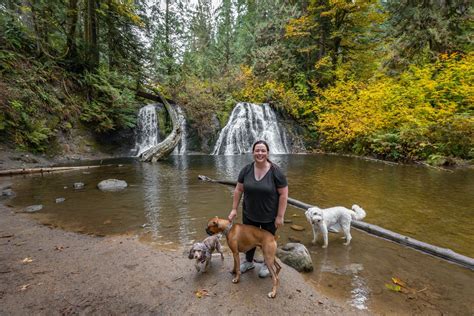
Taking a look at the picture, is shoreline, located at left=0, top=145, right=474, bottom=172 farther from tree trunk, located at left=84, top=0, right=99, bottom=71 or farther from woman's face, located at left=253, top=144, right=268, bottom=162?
woman's face, located at left=253, top=144, right=268, bottom=162

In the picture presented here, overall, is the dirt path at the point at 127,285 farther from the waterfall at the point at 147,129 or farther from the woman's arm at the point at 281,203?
the waterfall at the point at 147,129

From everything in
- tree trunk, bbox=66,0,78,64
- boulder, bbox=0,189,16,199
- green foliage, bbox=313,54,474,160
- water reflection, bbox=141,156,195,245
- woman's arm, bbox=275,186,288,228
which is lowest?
water reflection, bbox=141,156,195,245

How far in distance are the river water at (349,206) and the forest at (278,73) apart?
493 cm

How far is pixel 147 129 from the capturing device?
67.6 feet

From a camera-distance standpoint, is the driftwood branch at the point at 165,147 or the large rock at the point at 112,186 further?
the driftwood branch at the point at 165,147

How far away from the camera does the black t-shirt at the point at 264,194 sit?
10.9ft

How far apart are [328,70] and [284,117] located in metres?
6.09

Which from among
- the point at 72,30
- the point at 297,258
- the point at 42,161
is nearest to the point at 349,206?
the point at 297,258

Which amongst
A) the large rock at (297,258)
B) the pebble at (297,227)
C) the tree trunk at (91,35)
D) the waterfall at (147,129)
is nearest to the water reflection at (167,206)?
the large rock at (297,258)

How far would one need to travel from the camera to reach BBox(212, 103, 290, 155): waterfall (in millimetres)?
21328

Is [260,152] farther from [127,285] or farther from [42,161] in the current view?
[42,161]

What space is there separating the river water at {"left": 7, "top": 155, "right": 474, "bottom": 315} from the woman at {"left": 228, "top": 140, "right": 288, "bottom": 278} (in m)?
1.05

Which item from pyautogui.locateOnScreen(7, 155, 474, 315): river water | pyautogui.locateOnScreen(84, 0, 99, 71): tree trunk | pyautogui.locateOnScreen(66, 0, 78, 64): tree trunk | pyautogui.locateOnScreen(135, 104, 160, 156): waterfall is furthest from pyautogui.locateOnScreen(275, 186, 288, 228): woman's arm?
pyautogui.locateOnScreen(84, 0, 99, 71): tree trunk

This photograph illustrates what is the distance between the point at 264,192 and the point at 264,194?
3 centimetres
